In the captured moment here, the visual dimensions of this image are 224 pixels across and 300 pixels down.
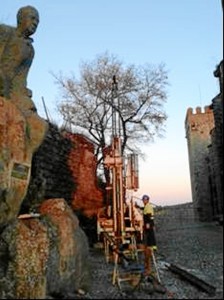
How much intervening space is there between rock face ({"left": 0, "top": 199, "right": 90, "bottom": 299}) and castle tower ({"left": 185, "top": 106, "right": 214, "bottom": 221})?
27127 mm

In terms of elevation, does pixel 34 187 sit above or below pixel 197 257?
above

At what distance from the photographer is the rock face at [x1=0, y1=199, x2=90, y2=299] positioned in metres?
8.33

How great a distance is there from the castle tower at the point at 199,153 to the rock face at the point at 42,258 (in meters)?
27.1

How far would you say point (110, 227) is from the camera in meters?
15.4

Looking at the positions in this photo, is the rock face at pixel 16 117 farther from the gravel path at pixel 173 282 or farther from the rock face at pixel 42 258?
the gravel path at pixel 173 282

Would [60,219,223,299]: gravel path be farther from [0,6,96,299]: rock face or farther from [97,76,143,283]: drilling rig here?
[97,76,143,283]: drilling rig

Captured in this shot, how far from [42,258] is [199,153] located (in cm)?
3088

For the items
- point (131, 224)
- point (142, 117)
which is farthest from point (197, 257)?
point (142, 117)

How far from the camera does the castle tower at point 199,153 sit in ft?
117

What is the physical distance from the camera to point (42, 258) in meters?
8.53

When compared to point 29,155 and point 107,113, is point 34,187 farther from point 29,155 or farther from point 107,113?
point 107,113

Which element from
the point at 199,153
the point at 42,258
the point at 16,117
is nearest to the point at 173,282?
the point at 42,258

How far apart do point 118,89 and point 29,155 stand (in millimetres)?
18822

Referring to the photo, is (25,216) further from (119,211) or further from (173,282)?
(119,211)
